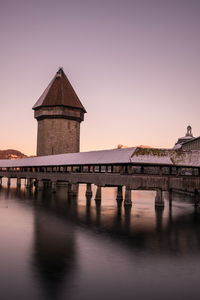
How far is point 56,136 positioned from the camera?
169 ft

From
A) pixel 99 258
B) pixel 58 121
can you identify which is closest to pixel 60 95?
pixel 58 121

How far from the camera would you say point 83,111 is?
54.6 meters

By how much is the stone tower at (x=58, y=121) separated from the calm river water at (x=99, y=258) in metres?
32.1

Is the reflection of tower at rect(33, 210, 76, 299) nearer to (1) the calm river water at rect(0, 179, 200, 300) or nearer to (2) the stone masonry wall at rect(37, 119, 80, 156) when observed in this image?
(1) the calm river water at rect(0, 179, 200, 300)

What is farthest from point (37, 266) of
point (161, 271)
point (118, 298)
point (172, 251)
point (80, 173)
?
point (80, 173)

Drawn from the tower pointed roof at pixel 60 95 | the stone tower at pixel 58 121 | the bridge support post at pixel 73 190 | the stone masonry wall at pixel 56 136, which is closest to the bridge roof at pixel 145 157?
the bridge support post at pixel 73 190

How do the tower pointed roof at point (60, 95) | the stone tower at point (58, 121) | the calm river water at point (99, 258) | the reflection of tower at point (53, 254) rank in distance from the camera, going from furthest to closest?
the tower pointed roof at point (60, 95) → the stone tower at point (58, 121) → the reflection of tower at point (53, 254) → the calm river water at point (99, 258)

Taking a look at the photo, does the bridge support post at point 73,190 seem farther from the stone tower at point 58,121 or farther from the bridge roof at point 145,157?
the stone tower at point 58,121

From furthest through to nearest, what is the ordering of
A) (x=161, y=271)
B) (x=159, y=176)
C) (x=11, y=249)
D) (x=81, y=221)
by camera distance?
(x=159, y=176) → (x=81, y=221) → (x=11, y=249) → (x=161, y=271)

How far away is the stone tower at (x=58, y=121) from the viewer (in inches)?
2018

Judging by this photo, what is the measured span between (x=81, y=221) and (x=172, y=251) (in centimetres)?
794

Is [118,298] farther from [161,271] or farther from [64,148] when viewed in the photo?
[64,148]

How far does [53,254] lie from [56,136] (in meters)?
41.3

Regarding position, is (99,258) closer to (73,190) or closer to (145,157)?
(145,157)
